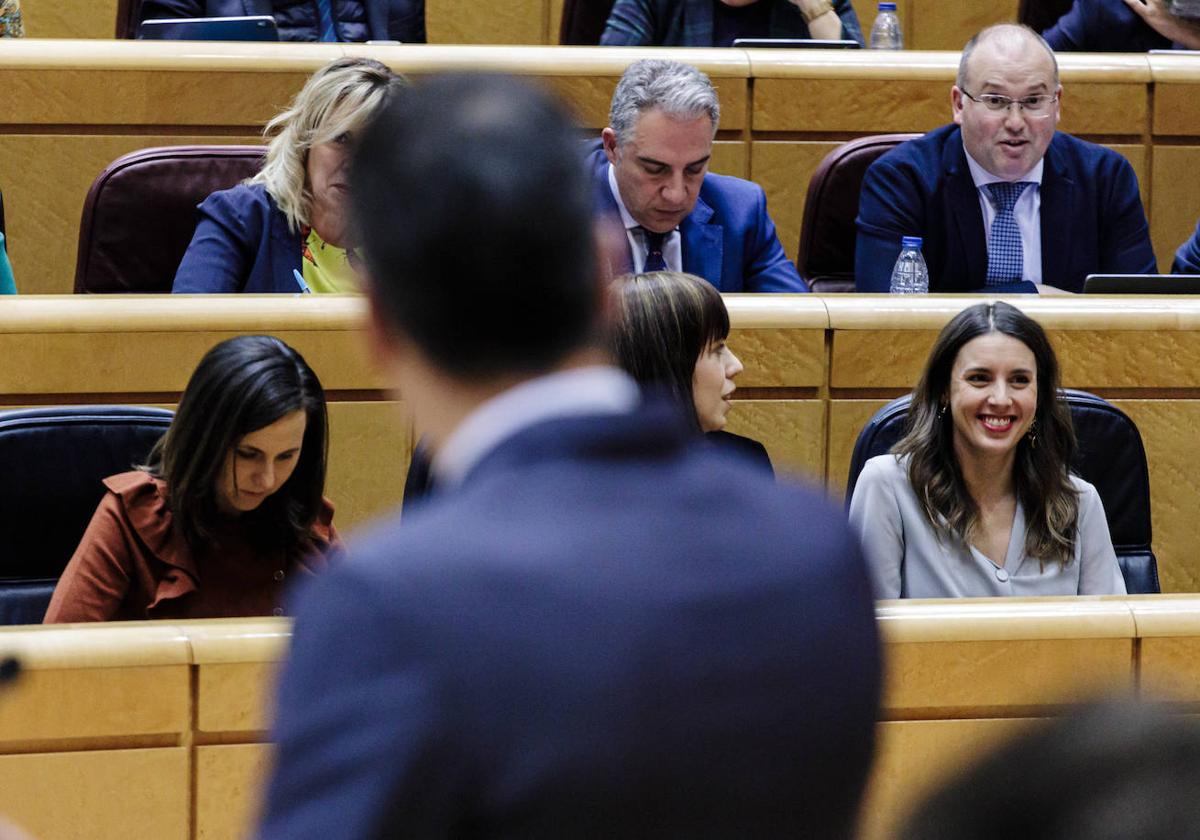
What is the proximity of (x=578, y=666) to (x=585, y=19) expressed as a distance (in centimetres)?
345

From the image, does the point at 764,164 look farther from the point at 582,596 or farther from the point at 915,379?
the point at 582,596

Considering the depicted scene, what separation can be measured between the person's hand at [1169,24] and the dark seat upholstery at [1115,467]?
1707 millimetres

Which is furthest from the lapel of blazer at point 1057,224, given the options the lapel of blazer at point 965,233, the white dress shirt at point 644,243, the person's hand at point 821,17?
the person's hand at point 821,17

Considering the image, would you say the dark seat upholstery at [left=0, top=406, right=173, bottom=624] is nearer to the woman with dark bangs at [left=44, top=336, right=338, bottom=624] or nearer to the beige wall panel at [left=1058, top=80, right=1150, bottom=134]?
the woman with dark bangs at [left=44, top=336, right=338, bottom=624]

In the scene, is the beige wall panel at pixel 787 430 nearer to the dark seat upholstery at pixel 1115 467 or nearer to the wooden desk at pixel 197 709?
the dark seat upholstery at pixel 1115 467

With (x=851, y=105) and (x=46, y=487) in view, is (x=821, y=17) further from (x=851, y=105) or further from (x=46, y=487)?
(x=46, y=487)

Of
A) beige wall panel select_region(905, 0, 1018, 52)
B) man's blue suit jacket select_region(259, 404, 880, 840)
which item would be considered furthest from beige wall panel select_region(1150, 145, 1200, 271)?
man's blue suit jacket select_region(259, 404, 880, 840)

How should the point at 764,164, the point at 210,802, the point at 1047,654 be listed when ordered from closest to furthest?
the point at 210,802, the point at 1047,654, the point at 764,164

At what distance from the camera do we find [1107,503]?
256 centimetres

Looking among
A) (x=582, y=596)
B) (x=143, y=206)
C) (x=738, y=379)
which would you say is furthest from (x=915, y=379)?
(x=582, y=596)

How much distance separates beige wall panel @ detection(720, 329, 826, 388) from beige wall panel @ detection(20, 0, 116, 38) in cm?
222

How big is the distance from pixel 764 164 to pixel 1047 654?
1.96 metres

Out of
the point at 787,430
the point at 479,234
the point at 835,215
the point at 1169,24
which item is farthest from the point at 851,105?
the point at 479,234

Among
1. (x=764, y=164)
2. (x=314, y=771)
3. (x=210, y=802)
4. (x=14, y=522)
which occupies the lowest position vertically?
(x=210, y=802)
